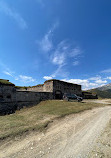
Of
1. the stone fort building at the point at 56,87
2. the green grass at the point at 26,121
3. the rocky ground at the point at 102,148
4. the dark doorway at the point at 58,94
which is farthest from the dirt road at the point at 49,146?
the dark doorway at the point at 58,94

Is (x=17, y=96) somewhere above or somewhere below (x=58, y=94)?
below

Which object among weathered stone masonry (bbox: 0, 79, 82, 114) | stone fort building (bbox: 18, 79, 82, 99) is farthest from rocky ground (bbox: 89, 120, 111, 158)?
stone fort building (bbox: 18, 79, 82, 99)

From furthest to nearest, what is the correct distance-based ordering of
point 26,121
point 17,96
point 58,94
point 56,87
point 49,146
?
1. point 58,94
2. point 56,87
3. point 17,96
4. point 26,121
5. point 49,146

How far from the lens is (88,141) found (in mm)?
3824

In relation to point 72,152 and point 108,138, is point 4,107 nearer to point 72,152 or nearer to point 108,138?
point 72,152

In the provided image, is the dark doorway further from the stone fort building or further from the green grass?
the green grass

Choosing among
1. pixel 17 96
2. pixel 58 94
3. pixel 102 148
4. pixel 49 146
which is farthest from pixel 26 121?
pixel 58 94

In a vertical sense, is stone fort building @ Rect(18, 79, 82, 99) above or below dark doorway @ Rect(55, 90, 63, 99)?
above

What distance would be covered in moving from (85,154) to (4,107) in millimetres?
13182

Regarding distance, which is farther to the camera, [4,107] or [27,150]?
[4,107]

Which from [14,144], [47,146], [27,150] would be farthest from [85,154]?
[14,144]

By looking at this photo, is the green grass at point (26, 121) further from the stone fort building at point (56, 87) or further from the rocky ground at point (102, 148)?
the stone fort building at point (56, 87)

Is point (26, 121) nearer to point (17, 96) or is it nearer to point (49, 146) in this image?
point (49, 146)

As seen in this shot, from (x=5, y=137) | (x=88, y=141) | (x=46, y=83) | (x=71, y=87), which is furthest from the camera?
(x=71, y=87)
